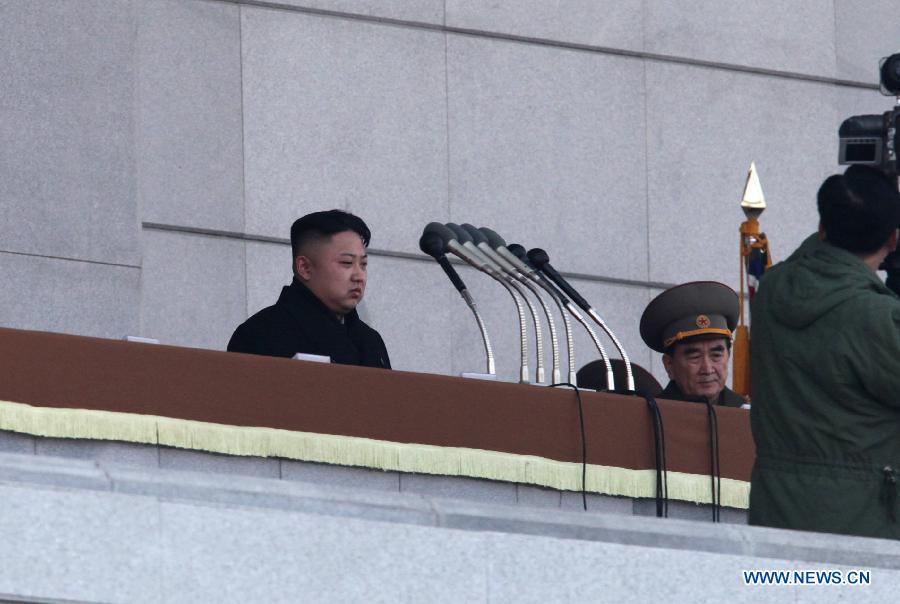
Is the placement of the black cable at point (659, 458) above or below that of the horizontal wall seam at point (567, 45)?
below

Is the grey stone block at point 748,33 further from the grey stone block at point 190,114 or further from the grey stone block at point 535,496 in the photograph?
the grey stone block at point 535,496

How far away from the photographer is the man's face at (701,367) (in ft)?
24.3

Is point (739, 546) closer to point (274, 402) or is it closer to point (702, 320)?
point (274, 402)

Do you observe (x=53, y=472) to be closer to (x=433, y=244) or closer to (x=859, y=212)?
(x=859, y=212)

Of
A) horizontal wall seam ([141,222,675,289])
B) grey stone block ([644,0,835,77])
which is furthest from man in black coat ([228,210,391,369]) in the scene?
grey stone block ([644,0,835,77])

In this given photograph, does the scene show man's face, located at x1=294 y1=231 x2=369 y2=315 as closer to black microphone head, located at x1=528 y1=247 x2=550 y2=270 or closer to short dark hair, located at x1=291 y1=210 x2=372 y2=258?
short dark hair, located at x1=291 y1=210 x2=372 y2=258

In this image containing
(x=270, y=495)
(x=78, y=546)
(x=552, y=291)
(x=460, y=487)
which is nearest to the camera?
(x=78, y=546)

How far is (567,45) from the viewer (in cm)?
1037

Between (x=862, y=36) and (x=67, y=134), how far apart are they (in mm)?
4554

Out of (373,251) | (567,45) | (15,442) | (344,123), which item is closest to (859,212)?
(15,442)

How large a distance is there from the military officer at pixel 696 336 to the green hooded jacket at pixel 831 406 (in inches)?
80.0

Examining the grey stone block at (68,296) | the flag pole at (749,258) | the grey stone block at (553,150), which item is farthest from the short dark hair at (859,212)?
the grey stone block at (553,150)

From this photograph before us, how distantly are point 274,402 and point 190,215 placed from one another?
348 centimetres

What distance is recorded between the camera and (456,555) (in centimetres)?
457
